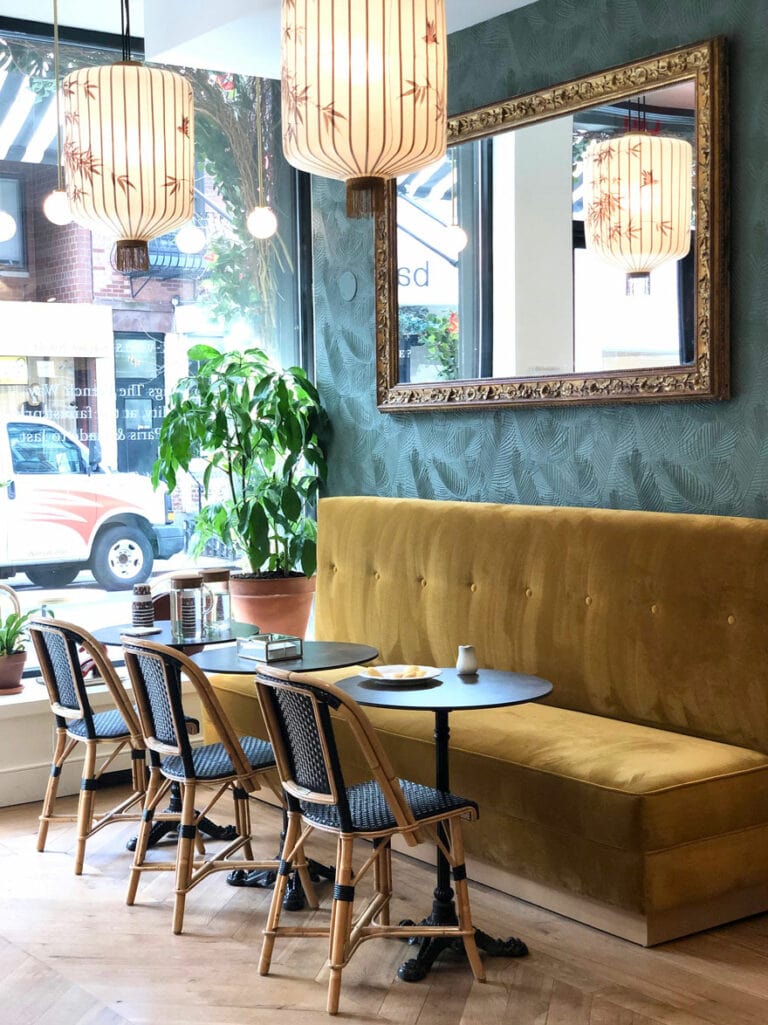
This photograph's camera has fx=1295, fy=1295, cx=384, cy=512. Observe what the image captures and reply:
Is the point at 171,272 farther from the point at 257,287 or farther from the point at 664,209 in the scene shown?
the point at 664,209

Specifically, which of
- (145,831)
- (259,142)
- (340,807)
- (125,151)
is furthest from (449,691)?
(259,142)

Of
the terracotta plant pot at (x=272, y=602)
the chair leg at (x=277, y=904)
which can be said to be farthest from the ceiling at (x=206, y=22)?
the chair leg at (x=277, y=904)

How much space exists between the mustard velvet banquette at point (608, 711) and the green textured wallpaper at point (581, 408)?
8.1 inches

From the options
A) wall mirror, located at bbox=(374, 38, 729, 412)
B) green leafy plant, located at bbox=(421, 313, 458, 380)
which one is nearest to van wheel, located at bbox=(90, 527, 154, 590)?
wall mirror, located at bbox=(374, 38, 729, 412)

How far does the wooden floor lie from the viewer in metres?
3.23

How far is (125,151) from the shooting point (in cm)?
390

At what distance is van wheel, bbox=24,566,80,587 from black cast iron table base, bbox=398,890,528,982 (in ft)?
8.96

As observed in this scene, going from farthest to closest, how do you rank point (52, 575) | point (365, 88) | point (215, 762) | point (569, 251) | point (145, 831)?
point (52, 575) < point (569, 251) < point (145, 831) < point (215, 762) < point (365, 88)

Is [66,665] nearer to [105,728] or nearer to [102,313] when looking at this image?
[105,728]

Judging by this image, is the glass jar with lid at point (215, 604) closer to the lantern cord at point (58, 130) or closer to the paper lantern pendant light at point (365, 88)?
the paper lantern pendant light at point (365, 88)

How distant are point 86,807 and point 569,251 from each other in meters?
2.60

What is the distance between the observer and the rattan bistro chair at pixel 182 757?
149 inches

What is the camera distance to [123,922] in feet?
12.7

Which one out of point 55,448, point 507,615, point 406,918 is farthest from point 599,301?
point 55,448
